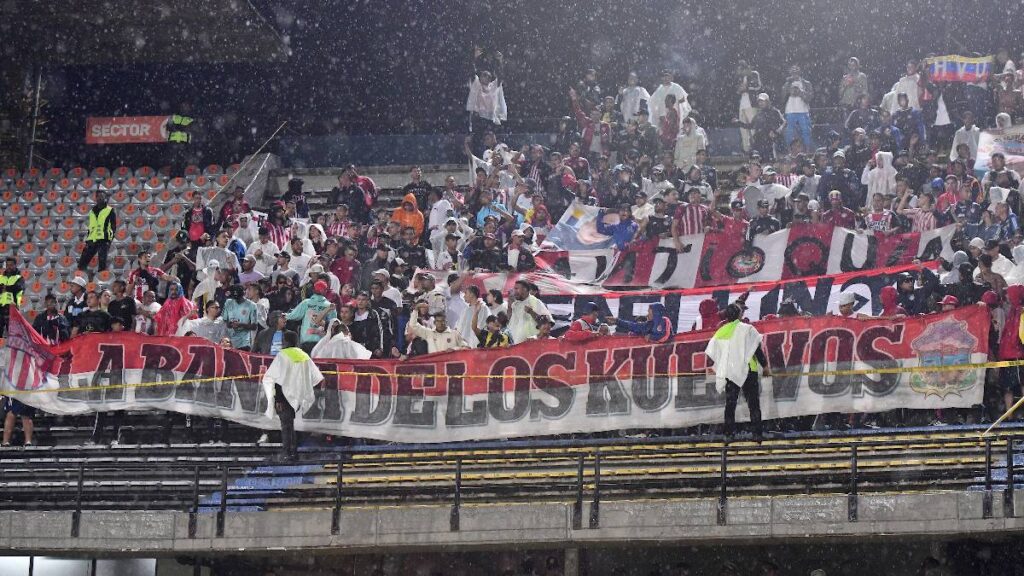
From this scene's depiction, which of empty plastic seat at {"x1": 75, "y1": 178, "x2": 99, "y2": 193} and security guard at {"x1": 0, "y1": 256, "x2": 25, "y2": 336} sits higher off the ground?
empty plastic seat at {"x1": 75, "y1": 178, "x2": 99, "y2": 193}

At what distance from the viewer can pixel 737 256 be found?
65.2ft

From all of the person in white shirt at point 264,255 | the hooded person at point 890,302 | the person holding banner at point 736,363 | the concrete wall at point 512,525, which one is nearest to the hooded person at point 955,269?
the hooded person at point 890,302

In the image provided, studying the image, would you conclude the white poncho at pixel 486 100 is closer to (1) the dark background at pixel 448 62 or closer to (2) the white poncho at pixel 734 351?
(1) the dark background at pixel 448 62

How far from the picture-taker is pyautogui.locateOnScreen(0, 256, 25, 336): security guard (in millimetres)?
22011

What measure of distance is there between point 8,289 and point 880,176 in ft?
39.4

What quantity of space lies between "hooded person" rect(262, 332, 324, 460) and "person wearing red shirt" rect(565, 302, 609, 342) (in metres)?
2.60

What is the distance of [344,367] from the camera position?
16.6m

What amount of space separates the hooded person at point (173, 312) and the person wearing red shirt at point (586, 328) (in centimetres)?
461

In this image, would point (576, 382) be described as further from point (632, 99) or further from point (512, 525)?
point (632, 99)

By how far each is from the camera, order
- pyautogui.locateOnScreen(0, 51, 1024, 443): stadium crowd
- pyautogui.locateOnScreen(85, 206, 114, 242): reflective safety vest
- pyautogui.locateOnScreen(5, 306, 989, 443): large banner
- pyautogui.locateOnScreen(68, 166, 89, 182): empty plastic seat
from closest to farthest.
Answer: pyautogui.locateOnScreen(5, 306, 989, 443): large banner
pyautogui.locateOnScreen(0, 51, 1024, 443): stadium crowd
pyautogui.locateOnScreen(85, 206, 114, 242): reflective safety vest
pyautogui.locateOnScreen(68, 166, 89, 182): empty plastic seat

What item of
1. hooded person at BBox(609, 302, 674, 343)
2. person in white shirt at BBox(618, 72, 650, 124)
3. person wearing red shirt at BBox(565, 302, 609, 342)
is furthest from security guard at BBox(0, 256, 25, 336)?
person in white shirt at BBox(618, 72, 650, 124)

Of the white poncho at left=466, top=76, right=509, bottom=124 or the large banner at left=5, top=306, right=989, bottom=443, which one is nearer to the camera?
the large banner at left=5, top=306, right=989, bottom=443

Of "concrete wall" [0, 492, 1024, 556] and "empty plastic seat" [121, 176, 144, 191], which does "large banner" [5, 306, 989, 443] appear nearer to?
"concrete wall" [0, 492, 1024, 556]

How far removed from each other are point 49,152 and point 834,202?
1610 cm
